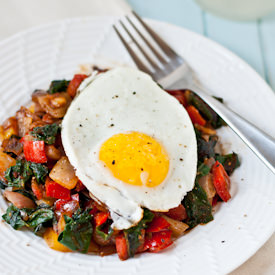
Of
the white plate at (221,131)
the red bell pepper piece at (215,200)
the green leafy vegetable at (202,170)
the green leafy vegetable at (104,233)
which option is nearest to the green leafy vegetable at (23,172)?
the white plate at (221,131)

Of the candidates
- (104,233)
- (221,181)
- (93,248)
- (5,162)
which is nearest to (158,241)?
(104,233)

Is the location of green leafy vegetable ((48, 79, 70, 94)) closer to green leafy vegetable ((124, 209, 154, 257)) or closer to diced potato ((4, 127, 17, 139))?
diced potato ((4, 127, 17, 139))

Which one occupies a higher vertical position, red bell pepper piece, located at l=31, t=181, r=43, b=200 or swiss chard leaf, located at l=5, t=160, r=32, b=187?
swiss chard leaf, located at l=5, t=160, r=32, b=187

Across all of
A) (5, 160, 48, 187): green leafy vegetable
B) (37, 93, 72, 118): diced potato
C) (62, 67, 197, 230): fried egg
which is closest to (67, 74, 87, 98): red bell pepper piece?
(37, 93, 72, 118): diced potato

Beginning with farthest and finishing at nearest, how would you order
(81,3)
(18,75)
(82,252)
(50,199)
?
(81,3)
(18,75)
(50,199)
(82,252)

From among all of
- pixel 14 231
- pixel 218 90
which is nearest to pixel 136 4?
pixel 218 90

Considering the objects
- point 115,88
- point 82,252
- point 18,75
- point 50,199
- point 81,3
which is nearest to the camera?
point 82,252

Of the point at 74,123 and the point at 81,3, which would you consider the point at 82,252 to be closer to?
the point at 74,123

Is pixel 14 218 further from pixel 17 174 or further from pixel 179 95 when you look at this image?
pixel 179 95
